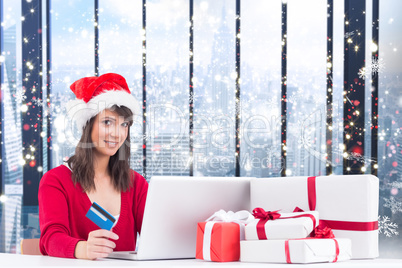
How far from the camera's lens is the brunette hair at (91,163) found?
5.26 feet

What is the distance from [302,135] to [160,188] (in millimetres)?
2861

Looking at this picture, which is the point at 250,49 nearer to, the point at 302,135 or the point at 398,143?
the point at 302,135

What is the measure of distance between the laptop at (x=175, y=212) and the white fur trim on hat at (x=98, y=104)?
0.56 meters

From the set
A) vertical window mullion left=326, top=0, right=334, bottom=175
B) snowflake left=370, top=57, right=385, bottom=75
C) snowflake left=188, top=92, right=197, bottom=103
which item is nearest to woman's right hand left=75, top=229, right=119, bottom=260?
snowflake left=188, top=92, right=197, bottom=103

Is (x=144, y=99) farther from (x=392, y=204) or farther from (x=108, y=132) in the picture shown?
(x=108, y=132)

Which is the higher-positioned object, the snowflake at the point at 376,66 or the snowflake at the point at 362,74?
the snowflake at the point at 376,66

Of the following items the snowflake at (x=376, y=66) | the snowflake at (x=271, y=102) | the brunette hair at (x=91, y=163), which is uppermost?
the snowflake at (x=376, y=66)

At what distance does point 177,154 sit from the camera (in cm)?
383

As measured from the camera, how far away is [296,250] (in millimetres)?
944

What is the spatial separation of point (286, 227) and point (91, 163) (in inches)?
33.1

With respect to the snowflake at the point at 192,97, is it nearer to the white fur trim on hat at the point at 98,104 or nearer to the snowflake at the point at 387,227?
the snowflake at the point at 387,227

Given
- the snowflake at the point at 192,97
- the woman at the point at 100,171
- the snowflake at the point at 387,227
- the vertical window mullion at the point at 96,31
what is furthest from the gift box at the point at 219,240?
the vertical window mullion at the point at 96,31

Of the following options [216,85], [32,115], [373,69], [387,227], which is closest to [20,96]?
[32,115]

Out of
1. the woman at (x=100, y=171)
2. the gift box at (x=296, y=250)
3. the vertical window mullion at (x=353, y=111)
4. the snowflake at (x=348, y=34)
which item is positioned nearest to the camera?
the gift box at (x=296, y=250)
